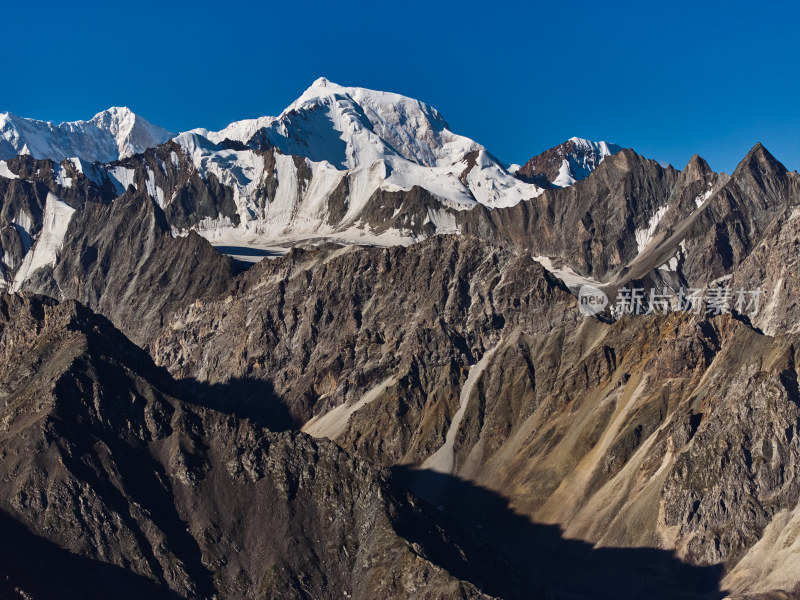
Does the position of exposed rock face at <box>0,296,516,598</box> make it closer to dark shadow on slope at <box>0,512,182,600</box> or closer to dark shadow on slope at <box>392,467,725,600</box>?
dark shadow on slope at <box>0,512,182,600</box>

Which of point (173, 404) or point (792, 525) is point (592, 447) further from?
point (173, 404)

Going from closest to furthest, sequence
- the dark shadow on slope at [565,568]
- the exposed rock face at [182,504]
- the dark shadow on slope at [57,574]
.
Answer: the dark shadow on slope at [57,574] < the exposed rock face at [182,504] < the dark shadow on slope at [565,568]

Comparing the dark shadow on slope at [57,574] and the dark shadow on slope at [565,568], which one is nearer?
the dark shadow on slope at [57,574]

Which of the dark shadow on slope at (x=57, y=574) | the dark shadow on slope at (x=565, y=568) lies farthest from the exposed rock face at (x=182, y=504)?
the dark shadow on slope at (x=565, y=568)

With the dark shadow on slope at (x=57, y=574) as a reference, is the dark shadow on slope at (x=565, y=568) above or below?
above

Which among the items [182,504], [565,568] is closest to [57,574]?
[182,504]

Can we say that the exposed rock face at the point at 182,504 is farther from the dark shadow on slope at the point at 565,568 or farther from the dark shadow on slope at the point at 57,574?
the dark shadow on slope at the point at 565,568

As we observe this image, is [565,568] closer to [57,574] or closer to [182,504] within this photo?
[182,504]
